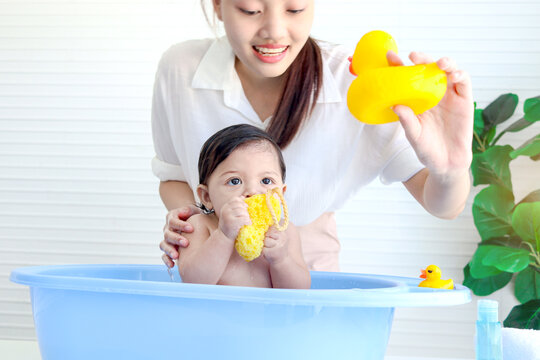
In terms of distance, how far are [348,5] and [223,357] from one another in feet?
7.97

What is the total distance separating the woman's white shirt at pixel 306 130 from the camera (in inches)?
52.9

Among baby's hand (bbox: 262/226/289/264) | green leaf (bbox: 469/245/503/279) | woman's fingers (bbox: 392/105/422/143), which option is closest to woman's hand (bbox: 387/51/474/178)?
woman's fingers (bbox: 392/105/422/143)

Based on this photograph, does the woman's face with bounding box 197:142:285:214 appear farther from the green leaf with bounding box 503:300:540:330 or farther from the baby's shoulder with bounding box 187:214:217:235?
the green leaf with bounding box 503:300:540:330

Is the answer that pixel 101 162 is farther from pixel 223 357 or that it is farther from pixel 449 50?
pixel 223 357

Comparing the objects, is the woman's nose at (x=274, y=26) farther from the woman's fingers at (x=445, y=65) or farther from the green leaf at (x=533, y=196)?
the green leaf at (x=533, y=196)

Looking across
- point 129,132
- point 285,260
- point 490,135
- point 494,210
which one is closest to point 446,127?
point 285,260

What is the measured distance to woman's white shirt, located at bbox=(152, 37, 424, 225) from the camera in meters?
1.34

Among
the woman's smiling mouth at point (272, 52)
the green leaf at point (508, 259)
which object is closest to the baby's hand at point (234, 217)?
the woman's smiling mouth at point (272, 52)

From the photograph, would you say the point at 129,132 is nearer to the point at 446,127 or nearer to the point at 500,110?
the point at 500,110

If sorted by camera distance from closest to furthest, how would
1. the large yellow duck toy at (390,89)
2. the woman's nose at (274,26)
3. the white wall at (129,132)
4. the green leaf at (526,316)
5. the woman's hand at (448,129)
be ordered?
the large yellow duck toy at (390,89)
the woman's hand at (448,129)
the woman's nose at (274,26)
the green leaf at (526,316)
the white wall at (129,132)

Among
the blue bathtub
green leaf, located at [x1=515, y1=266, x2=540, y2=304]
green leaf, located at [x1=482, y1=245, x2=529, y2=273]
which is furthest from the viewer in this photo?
green leaf, located at [x1=515, y1=266, x2=540, y2=304]

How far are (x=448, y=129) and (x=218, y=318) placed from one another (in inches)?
18.2

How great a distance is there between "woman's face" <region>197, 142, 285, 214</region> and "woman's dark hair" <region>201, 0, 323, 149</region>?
0.60ft

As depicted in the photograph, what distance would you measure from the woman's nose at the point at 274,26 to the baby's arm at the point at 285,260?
0.34 metres
